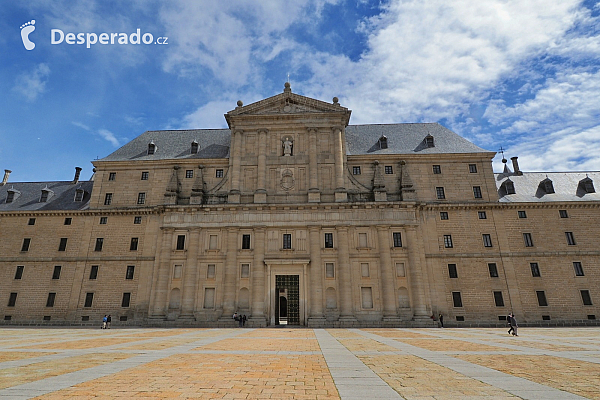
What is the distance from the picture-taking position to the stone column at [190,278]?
3538cm

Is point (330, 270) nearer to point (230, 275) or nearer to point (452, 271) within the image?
point (230, 275)

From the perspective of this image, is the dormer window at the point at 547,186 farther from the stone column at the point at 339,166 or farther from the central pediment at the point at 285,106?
the central pediment at the point at 285,106

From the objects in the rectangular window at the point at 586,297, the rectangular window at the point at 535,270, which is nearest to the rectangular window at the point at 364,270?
the rectangular window at the point at 535,270

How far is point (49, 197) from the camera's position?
147 feet

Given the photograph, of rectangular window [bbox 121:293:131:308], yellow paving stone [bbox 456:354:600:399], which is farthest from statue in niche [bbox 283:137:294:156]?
yellow paving stone [bbox 456:354:600:399]

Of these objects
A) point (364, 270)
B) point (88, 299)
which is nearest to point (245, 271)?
point (364, 270)

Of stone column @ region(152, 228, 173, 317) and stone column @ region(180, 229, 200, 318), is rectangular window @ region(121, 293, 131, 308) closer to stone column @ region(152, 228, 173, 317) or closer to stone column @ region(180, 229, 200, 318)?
stone column @ region(152, 228, 173, 317)

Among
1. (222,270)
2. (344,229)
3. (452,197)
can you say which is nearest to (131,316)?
(222,270)

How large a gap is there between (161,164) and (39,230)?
16795 millimetres

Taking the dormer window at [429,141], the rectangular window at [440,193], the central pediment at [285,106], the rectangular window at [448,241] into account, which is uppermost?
the central pediment at [285,106]

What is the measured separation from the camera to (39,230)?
1629 inches

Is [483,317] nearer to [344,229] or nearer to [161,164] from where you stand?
[344,229]

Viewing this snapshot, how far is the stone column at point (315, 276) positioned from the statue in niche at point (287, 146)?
1015cm

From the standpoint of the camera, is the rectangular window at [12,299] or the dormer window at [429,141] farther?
the dormer window at [429,141]
